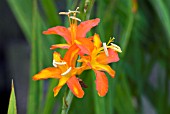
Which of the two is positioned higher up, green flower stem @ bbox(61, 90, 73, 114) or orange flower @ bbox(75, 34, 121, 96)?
orange flower @ bbox(75, 34, 121, 96)

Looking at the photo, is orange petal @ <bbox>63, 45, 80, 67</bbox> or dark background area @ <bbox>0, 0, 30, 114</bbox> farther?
dark background area @ <bbox>0, 0, 30, 114</bbox>

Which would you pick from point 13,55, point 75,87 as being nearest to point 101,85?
point 75,87

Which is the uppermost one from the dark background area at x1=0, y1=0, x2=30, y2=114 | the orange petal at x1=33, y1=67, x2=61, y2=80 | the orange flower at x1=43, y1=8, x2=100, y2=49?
the dark background area at x1=0, y1=0, x2=30, y2=114

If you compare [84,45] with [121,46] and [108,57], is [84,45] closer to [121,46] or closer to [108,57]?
[108,57]

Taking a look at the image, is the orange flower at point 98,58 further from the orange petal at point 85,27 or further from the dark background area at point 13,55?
the dark background area at point 13,55

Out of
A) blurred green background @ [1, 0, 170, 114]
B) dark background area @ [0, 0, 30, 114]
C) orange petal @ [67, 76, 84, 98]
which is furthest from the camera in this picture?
dark background area @ [0, 0, 30, 114]

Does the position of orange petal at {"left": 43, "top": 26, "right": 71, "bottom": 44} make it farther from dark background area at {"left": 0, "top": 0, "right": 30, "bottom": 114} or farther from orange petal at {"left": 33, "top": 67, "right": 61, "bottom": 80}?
dark background area at {"left": 0, "top": 0, "right": 30, "bottom": 114}

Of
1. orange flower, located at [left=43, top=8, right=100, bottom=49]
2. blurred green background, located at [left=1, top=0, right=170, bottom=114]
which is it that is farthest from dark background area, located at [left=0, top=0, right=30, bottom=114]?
orange flower, located at [left=43, top=8, right=100, bottom=49]

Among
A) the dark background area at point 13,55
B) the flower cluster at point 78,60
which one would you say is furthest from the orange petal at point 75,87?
the dark background area at point 13,55
